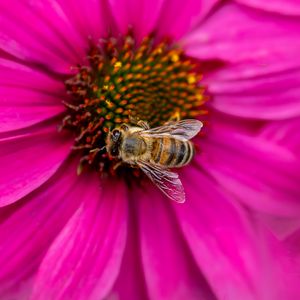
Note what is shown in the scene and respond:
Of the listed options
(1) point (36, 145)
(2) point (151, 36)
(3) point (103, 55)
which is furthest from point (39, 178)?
(2) point (151, 36)

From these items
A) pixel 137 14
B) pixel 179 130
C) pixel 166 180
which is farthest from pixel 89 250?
pixel 137 14

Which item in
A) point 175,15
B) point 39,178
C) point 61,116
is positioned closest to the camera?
point 39,178

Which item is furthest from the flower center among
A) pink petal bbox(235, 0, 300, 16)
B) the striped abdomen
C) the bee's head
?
pink petal bbox(235, 0, 300, 16)

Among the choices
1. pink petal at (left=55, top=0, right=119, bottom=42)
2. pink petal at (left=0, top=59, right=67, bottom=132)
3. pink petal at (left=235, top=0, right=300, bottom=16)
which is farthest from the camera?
pink petal at (left=235, top=0, right=300, bottom=16)

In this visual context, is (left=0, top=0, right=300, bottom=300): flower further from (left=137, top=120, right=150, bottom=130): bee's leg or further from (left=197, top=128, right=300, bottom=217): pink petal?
(left=137, top=120, right=150, bottom=130): bee's leg

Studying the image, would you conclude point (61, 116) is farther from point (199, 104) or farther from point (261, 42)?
point (261, 42)

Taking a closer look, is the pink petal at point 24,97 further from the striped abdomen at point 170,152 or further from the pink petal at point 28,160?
the striped abdomen at point 170,152
